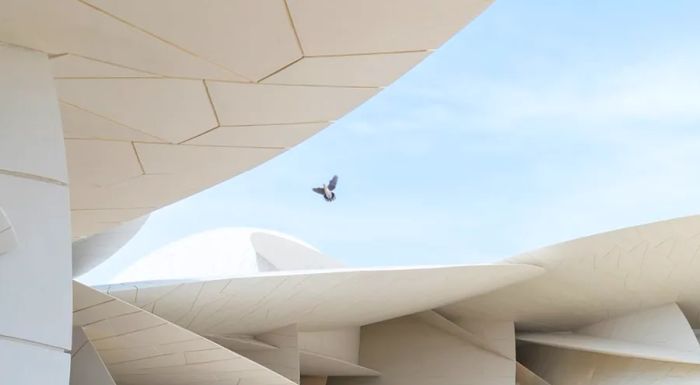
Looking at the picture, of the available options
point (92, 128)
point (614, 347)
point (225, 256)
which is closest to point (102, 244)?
point (225, 256)

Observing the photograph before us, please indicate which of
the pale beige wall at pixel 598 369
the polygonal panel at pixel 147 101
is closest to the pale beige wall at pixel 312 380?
the pale beige wall at pixel 598 369

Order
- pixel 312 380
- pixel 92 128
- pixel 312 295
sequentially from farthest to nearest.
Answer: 1. pixel 312 380
2. pixel 312 295
3. pixel 92 128

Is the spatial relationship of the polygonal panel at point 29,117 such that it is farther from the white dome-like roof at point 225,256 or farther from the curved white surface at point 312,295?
the white dome-like roof at point 225,256

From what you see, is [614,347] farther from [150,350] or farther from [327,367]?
[150,350]

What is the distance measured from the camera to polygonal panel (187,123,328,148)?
5027 mm

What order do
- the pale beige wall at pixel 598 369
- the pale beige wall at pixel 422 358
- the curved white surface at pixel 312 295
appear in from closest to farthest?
the curved white surface at pixel 312 295 < the pale beige wall at pixel 598 369 < the pale beige wall at pixel 422 358

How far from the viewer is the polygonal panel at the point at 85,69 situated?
424 centimetres

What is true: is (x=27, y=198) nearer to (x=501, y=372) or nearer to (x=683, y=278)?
(x=683, y=278)

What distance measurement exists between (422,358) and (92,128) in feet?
75.3

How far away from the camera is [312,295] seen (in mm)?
16359

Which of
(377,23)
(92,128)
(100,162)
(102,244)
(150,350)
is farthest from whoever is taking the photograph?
(102,244)

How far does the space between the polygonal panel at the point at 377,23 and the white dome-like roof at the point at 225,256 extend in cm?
1630

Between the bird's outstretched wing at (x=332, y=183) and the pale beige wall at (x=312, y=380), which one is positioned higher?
the bird's outstretched wing at (x=332, y=183)

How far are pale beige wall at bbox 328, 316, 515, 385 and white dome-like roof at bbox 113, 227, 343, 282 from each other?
575 cm
